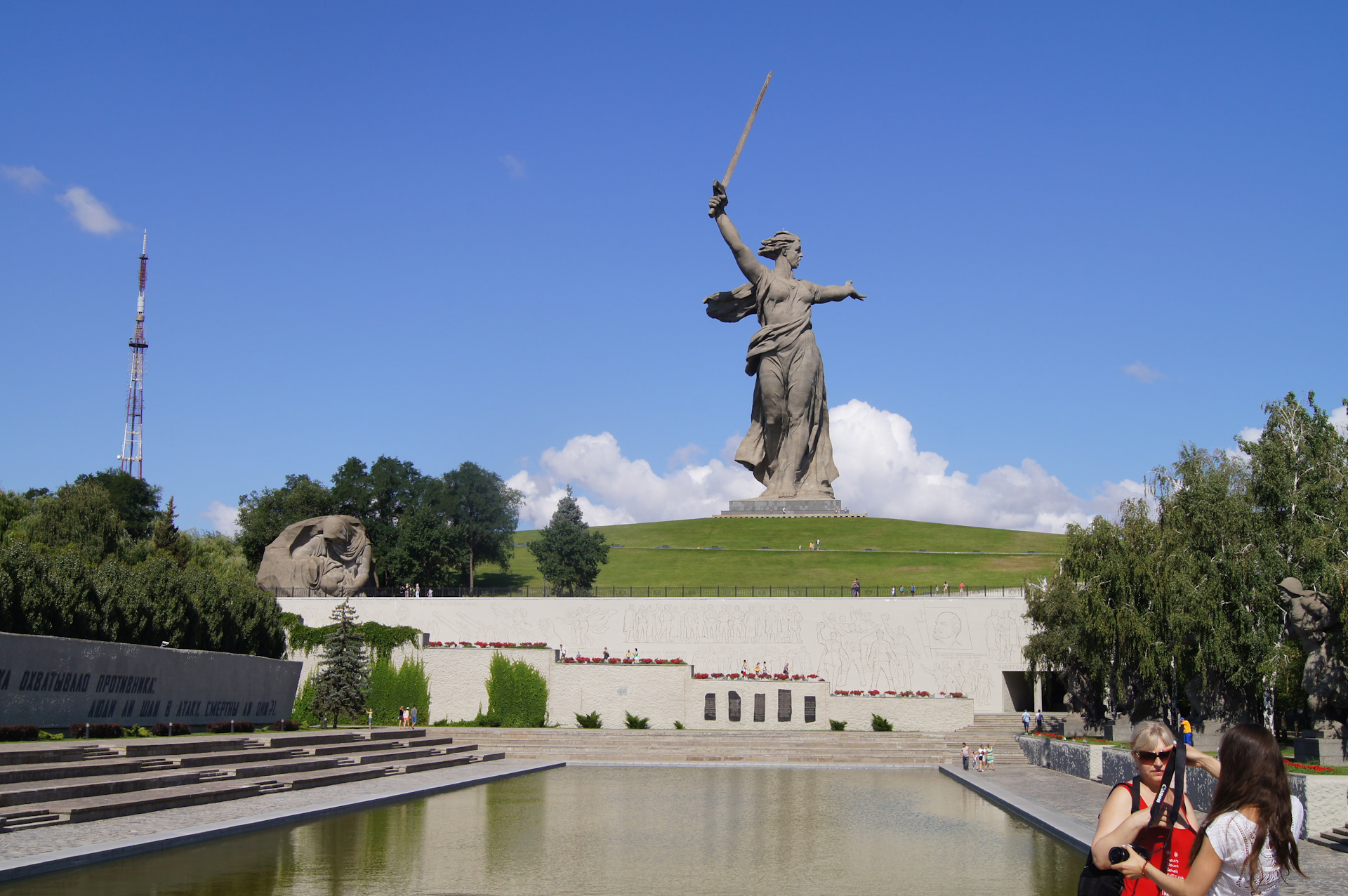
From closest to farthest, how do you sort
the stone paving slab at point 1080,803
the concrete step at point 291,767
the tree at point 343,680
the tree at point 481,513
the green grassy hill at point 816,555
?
1. the stone paving slab at point 1080,803
2. the concrete step at point 291,767
3. the tree at point 343,680
4. the green grassy hill at point 816,555
5. the tree at point 481,513

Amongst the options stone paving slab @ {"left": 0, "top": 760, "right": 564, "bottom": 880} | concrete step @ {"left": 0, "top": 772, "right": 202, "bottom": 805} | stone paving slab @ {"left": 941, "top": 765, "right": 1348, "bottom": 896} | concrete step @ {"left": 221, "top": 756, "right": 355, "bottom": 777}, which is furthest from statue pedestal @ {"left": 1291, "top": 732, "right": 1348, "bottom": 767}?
concrete step @ {"left": 0, "top": 772, "right": 202, "bottom": 805}

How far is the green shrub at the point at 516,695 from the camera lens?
37531 millimetres

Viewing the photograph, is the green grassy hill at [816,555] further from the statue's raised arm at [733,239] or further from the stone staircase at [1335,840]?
the stone staircase at [1335,840]

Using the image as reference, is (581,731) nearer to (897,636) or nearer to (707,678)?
(707,678)

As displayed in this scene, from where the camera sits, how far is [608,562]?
6066 centimetres

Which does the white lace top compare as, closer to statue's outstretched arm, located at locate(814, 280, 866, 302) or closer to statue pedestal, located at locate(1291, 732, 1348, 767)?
statue pedestal, located at locate(1291, 732, 1348, 767)

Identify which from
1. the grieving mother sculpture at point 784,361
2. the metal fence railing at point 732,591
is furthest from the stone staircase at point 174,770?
the grieving mother sculpture at point 784,361

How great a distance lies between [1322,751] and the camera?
766 inches

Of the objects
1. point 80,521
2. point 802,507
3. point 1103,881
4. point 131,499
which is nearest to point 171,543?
point 80,521

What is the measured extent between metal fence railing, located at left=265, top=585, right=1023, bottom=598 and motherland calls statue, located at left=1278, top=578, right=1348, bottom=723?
21412mm

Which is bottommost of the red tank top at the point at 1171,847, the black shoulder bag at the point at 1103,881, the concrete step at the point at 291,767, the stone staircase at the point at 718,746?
the stone staircase at the point at 718,746

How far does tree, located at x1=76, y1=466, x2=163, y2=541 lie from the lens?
64.4 m

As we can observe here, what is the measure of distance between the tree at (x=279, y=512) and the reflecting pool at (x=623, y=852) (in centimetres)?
4220

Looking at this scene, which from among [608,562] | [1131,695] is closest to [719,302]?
[608,562]
